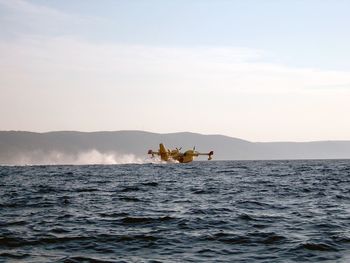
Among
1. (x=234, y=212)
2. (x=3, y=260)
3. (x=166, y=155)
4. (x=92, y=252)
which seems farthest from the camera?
(x=166, y=155)

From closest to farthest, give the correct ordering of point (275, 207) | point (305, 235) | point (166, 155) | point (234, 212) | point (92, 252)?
point (92, 252) → point (305, 235) → point (234, 212) → point (275, 207) → point (166, 155)

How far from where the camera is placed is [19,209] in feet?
70.0

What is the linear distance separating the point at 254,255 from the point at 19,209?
13.2 metres

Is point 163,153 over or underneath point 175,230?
over

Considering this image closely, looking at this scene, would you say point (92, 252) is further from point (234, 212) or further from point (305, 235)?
point (234, 212)

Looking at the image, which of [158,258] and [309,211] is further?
[309,211]

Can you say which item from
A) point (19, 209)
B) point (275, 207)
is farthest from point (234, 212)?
point (19, 209)

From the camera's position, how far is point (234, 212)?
2012 cm

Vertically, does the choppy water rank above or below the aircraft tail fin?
below

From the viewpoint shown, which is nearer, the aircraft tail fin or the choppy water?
the choppy water

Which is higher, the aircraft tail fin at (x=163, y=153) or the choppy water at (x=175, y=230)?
the aircraft tail fin at (x=163, y=153)

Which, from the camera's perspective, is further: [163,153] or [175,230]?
[163,153]

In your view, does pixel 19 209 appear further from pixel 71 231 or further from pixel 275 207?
pixel 275 207

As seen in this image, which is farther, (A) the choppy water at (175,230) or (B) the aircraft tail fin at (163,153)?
(B) the aircraft tail fin at (163,153)
